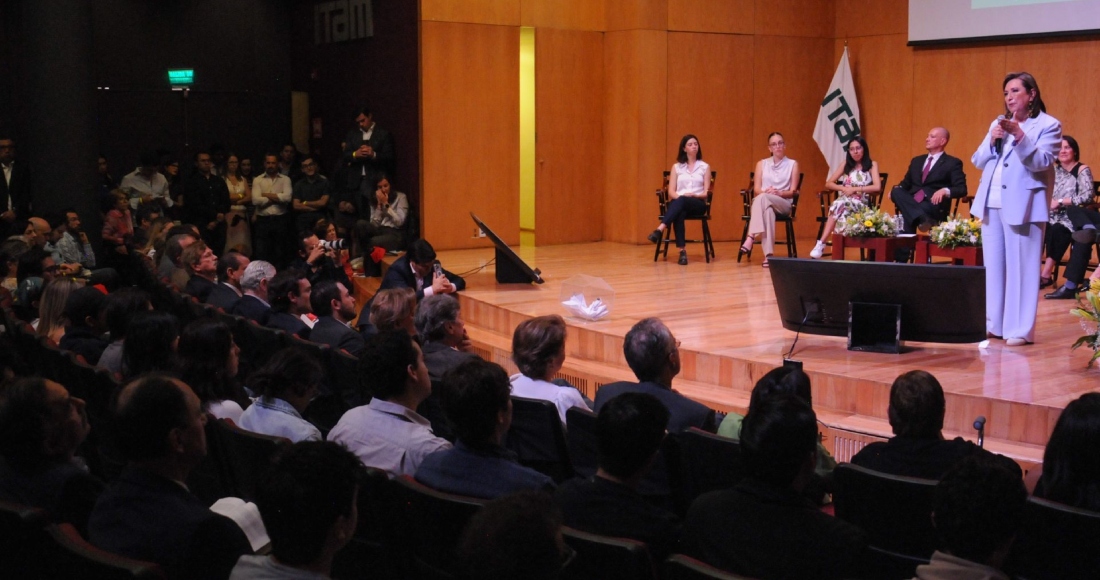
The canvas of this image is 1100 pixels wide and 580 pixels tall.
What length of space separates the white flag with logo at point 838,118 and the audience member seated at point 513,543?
391 inches

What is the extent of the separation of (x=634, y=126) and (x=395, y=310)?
6.59m

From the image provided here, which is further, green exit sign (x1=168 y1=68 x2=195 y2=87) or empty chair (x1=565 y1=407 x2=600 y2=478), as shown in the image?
green exit sign (x1=168 y1=68 x2=195 y2=87)

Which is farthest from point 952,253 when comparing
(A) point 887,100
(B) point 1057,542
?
(B) point 1057,542

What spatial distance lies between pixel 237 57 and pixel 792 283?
341 inches

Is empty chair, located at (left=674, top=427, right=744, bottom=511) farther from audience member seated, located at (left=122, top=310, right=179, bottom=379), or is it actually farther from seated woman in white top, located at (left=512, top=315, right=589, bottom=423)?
audience member seated, located at (left=122, top=310, right=179, bottom=379)

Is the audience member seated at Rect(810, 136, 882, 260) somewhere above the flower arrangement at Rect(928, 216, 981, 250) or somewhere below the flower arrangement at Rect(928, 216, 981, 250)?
above

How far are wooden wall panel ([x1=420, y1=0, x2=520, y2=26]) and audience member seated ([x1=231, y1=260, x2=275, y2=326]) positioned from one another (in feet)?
16.2

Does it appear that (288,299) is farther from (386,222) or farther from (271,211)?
(271,211)

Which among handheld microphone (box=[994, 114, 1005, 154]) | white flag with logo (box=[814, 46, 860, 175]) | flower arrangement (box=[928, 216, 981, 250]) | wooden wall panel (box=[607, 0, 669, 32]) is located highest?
wooden wall panel (box=[607, 0, 669, 32])

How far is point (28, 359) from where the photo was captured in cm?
497

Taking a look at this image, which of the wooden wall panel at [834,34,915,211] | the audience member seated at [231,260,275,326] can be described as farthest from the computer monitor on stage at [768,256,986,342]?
the wooden wall panel at [834,34,915,211]

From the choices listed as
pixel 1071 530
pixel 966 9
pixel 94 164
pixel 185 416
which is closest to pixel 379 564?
pixel 185 416

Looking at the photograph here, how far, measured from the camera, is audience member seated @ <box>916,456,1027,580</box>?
6.29 feet

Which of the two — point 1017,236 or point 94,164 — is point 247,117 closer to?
point 94,164
